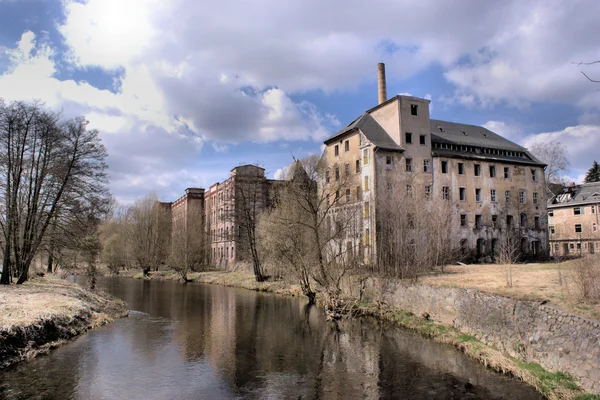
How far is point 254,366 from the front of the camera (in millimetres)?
13211

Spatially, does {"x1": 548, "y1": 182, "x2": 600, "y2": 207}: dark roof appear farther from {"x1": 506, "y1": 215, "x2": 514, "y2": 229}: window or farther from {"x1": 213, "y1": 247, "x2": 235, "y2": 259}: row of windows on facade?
{"x1": 213, "y1": 247, "x2": 235, "y2": 259}: row of windows on facade

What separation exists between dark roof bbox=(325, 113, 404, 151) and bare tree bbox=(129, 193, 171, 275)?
2887cm

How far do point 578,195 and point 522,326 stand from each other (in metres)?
55.2

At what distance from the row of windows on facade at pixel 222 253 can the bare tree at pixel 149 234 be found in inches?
302

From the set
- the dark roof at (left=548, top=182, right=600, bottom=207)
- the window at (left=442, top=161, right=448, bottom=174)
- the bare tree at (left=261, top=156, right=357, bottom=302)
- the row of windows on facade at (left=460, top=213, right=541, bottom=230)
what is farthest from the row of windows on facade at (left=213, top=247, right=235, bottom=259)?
the dark roof at (left=548, top=182, right=600, bottom=207)

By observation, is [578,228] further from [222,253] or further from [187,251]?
[187,251]

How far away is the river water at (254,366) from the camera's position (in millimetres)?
10820

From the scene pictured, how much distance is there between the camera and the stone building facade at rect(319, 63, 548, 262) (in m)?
39.6

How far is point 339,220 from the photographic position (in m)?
28.0

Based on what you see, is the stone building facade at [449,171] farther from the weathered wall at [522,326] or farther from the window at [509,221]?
the weathered wall at [522,326]

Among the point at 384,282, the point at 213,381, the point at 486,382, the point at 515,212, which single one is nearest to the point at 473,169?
the point at 515,212

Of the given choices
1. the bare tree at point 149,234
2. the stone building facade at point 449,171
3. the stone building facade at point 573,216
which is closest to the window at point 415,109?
the stone building facade at point 449,171

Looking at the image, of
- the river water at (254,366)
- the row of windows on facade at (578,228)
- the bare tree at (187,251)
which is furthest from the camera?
the row of windows on facade at (578,228)

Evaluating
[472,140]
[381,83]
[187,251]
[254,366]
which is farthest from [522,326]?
[187,251]
